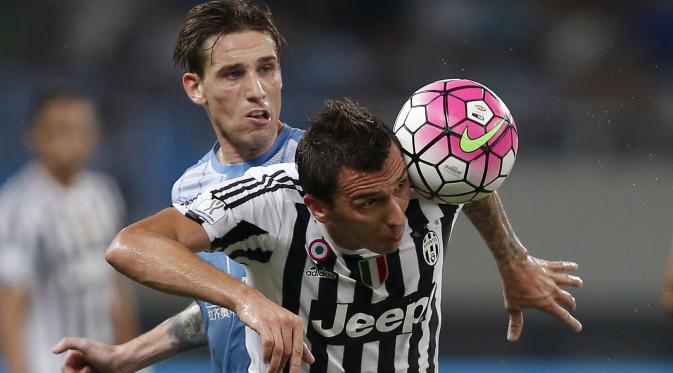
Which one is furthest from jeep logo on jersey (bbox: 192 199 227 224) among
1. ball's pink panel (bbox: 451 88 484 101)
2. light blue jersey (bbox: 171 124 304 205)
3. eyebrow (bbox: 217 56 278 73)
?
eyebrow (bbox: 217 56 278 73)

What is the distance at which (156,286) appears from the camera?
10.1 feet

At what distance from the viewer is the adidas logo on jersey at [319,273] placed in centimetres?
347

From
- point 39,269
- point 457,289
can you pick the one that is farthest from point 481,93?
point 457,289

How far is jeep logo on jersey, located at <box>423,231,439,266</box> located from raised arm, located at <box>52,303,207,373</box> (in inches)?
45.9

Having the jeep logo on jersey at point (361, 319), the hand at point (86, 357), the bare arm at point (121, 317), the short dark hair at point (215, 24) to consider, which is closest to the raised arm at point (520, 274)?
the jeep logo on jersey at point (361, 319)

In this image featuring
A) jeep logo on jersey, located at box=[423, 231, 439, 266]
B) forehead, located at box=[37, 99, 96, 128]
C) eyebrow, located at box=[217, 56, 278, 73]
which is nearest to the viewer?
jeep logo on jersey, located at box=[423, 231, 439, 266]

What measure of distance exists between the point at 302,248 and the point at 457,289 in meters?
5.71

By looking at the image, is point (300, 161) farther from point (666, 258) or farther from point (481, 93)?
point (666, 258)

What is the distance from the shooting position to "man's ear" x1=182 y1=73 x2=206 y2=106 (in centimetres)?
442

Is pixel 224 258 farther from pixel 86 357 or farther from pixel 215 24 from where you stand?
pixel 215 24

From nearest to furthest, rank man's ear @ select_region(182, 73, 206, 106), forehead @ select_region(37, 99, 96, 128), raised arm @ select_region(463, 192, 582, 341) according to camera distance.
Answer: raised arm @ select_region(463, 192, 582, 341) → man's ear @ select_region(182, 73, 206, 106) → forehead @ select_region(37, 99, 96, 128)

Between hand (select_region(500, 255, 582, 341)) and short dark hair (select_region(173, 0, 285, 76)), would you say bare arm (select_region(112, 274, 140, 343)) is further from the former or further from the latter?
hand (select_region(500, 255, 582, 341))

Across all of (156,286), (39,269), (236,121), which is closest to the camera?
(156,286)

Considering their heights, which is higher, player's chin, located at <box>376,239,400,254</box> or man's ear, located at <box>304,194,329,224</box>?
man's ear, located at <box>304,194,329,224</box>
